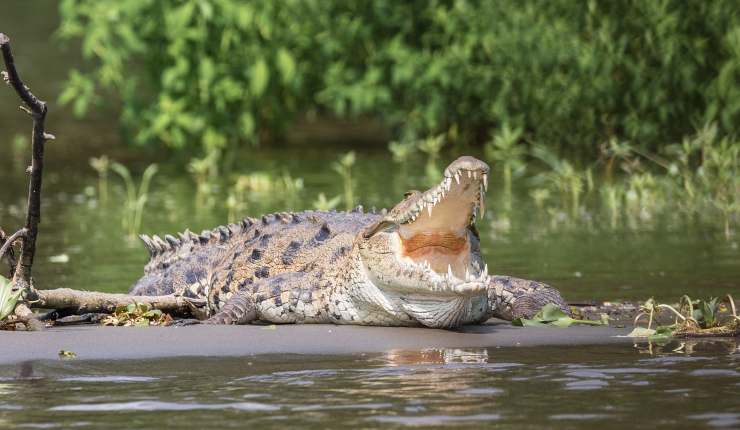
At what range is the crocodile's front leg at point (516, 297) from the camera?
848 centimetres

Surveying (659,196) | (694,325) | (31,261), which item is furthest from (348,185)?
(694,325)

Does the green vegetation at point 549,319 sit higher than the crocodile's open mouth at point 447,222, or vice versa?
the crocodile's open mouth at point 447,222

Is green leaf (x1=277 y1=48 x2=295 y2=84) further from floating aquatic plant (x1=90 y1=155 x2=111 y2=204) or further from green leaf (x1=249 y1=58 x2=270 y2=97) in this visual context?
floating aquatic plant (x1=90 y1=155 x2=111 y2=204)

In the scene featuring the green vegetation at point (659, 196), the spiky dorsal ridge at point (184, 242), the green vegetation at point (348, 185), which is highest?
the green vegetation at point (348, 185)

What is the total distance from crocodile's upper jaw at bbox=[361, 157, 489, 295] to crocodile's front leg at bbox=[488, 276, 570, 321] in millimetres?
690

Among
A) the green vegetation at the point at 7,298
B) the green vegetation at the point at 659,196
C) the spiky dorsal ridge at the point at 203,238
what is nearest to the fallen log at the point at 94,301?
the green vegetation at the point at 7,298

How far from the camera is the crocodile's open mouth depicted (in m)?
7.24

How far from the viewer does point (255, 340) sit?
7754 mm

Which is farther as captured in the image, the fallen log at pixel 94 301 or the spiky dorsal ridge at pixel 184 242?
the spiky dorsal ridge at pixel 184 242

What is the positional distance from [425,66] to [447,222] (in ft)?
49.4

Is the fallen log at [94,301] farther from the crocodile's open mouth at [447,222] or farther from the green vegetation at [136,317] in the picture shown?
the crocodile's open mouth at [447,222]

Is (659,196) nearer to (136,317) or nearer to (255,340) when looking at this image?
(136,317)

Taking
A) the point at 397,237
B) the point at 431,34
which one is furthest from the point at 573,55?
the point at 397,237

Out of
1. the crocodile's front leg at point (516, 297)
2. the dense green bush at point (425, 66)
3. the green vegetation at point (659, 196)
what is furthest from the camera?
the dense green bush at point (425, 66)
